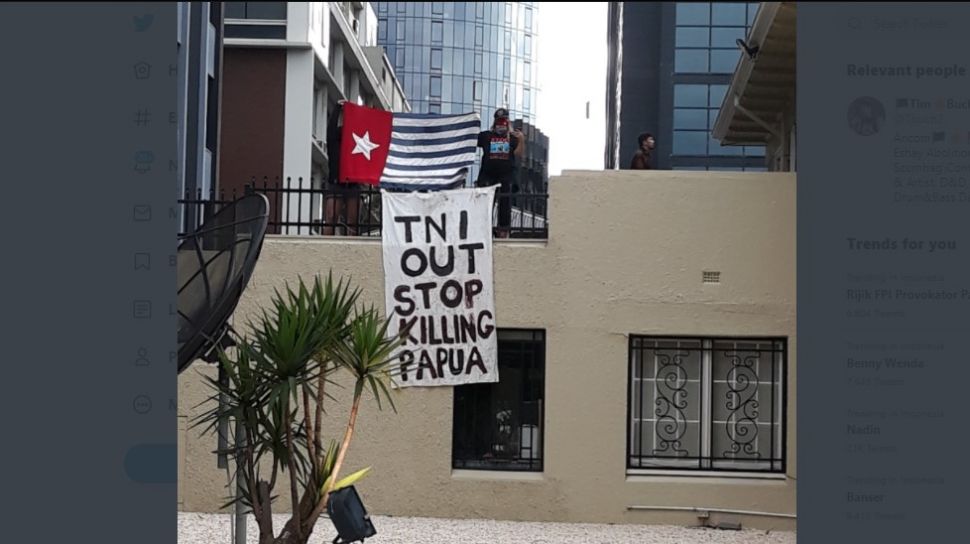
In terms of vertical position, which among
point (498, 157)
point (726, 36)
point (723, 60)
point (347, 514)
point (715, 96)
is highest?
point (726, 36)

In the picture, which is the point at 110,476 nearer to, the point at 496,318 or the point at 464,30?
the point at 496,318

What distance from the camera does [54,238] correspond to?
4.37 metres

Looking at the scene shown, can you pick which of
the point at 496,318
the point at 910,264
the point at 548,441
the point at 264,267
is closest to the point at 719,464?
the point at 548,441

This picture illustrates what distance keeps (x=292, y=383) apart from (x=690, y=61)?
114ft

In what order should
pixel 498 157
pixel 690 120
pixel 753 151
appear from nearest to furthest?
1. pixel 498 157
2. pixel 753 151
3. pixel 690 120

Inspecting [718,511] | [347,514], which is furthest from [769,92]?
[347,514]

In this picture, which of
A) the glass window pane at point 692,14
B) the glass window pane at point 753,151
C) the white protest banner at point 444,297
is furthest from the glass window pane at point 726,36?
the white protest banner at point 444,297

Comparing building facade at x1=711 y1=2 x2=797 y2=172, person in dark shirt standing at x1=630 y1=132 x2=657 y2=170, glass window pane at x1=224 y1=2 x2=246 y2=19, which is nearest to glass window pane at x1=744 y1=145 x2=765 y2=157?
glass window pane at x1=224 y1=2 x2=246 y2=19

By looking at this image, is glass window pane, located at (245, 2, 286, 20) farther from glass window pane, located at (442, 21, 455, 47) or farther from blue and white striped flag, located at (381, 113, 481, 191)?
glass window pane, located at (442, 21, 455, 47)

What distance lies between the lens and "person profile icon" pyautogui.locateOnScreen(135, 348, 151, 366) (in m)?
4.55

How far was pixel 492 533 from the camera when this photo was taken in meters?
10.9

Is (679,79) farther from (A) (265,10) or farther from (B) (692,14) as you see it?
(A) (265,10)

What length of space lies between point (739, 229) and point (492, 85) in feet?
242

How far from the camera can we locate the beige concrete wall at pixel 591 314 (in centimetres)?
1170
